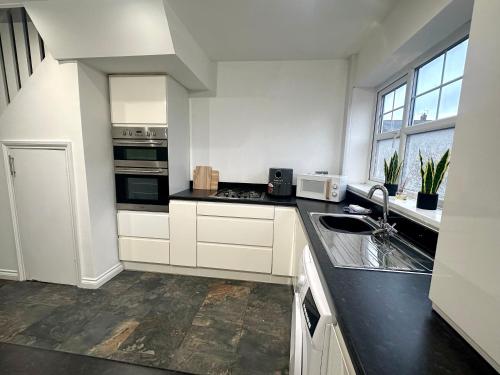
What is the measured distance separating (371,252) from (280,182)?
136 cm

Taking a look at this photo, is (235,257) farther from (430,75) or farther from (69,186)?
(430,75)

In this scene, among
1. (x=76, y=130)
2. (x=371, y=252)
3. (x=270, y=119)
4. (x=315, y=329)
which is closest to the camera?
(x=315, y=329)

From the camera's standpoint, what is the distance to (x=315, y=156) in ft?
8.86

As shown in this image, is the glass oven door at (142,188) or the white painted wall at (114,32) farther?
the glass oven door at (142,188)

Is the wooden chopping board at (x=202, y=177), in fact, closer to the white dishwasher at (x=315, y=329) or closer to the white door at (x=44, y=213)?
the white door at (x=44, y=213)

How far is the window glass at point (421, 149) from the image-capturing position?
4.72ft

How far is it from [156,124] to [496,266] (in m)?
2.40

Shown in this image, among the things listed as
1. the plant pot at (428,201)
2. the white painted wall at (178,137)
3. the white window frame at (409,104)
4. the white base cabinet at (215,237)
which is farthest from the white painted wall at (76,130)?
the white window frame at (409,104)

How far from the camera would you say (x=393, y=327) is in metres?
0.62

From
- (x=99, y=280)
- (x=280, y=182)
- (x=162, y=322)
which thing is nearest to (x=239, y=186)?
(x=280, y=182)

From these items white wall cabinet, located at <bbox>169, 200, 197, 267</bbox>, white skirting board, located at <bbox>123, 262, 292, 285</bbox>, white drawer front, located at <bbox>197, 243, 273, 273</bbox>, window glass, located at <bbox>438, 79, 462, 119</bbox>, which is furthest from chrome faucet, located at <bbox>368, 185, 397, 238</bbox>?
white wall cabinet, located at <bbox>169, 200, 197, 267</bbox>

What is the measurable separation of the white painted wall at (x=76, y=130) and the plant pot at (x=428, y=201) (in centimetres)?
258

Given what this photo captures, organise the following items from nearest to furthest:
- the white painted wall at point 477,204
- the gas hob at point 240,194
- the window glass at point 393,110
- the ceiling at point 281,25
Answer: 1. the white painted wall at point 477,204
2. the ceiling at point 281,25
3. the window glass at point 393,110
4. the gas hob at point 240,194

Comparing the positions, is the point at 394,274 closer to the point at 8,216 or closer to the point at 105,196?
the point at 105,196
